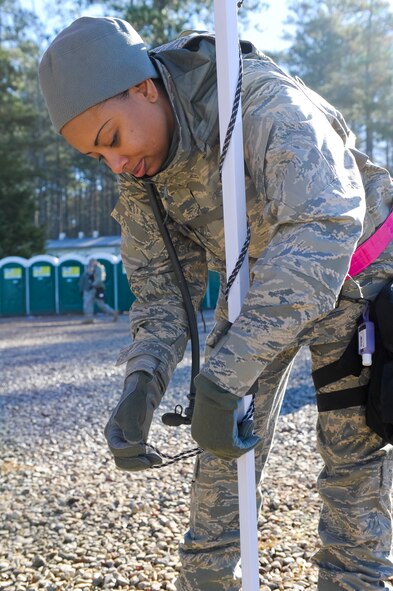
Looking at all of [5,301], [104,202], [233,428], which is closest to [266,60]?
[233,428]

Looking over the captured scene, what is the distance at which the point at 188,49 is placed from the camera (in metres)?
2.13

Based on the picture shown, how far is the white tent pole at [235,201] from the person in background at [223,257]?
62 millimetres

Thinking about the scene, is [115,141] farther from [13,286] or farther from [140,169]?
[13,286]

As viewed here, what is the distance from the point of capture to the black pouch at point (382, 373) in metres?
2.02

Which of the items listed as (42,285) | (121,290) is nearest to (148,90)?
(121,290)

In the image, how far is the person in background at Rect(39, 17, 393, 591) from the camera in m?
1.72

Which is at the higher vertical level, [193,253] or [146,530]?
[193,253]

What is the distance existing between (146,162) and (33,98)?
4064 centimetres

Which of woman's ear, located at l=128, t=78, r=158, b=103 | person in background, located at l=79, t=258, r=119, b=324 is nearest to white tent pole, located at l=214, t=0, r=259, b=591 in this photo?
woman's ear, located at l=128, t=78, r=158, b=103

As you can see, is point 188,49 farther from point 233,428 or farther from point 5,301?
point 5,301

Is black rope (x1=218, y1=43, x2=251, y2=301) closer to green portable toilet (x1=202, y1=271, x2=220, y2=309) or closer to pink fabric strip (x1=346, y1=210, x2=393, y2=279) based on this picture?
pink fabric strip (x1=346, y1=210, x2=393, y2=279)

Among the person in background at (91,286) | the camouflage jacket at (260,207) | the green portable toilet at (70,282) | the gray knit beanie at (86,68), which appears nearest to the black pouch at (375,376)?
the camouflage jacket at (260,207)

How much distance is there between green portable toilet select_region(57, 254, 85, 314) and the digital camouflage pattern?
61.4 feet

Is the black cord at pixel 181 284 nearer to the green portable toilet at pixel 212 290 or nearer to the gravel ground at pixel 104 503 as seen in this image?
the gravel ground at pixel 104 503
